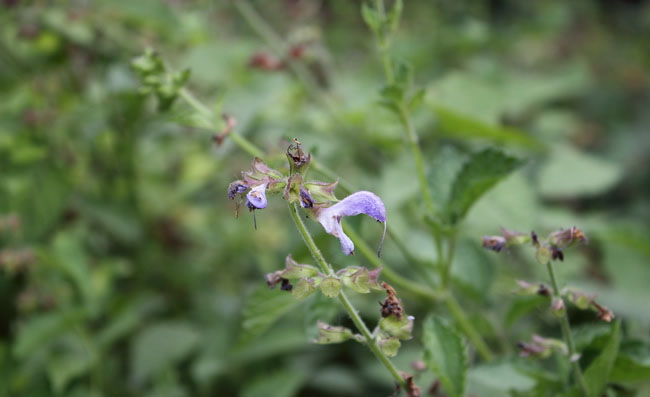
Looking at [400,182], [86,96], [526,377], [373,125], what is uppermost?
[86,96]

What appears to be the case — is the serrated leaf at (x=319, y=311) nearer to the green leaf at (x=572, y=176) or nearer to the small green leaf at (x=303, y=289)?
the small green leaf at (x=303, y=289)

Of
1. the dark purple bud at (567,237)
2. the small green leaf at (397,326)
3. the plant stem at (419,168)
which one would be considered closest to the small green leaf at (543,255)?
the dark purple bud at (567,237)

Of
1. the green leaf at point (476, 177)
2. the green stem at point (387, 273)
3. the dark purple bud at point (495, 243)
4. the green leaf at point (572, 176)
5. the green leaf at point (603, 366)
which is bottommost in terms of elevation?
the green leaf at point (603, 366)

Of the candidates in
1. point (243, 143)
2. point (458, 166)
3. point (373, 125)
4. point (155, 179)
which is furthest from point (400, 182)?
point (155, 179)

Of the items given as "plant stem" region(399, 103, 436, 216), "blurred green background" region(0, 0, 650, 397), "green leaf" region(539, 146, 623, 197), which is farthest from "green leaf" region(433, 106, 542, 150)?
"plant stem" region(399, 103, 436, 216)

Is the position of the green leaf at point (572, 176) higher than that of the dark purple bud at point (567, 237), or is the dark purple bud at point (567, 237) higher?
the green leaf at point (572, 176)

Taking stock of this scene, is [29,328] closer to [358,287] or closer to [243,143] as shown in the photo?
[243,143]

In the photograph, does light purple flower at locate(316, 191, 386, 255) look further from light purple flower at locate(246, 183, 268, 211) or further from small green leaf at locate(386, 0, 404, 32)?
small green leaf at locate(386, 0, 404, 32)

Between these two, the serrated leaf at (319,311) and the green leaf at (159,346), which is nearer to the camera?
the serrated leaf at (319,311)
